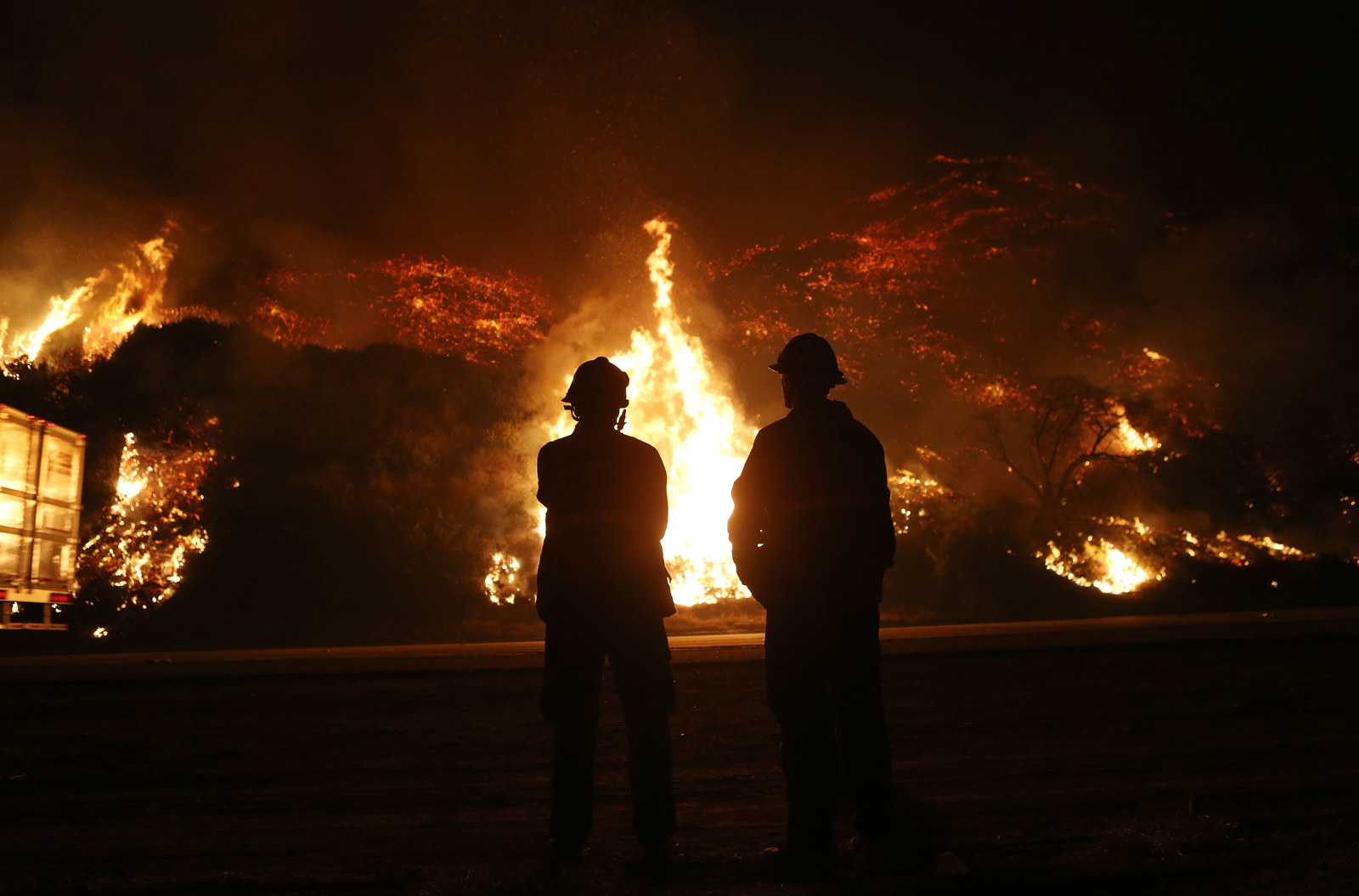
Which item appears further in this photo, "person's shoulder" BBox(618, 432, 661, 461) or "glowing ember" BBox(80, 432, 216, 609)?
"glowing ember" BBox(80, 432, 216, 609)

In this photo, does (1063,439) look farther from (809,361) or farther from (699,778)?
(809,361)

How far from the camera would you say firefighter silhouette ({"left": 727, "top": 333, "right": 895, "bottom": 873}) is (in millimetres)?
3699

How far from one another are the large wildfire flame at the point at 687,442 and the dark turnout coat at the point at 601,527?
51.1ft

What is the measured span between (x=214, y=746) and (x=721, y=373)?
18765 mm

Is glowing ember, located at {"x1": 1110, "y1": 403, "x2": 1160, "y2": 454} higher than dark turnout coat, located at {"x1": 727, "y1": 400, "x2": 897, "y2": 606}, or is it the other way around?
glowing ember, located at {"x1": 1110, "y1": 403, "x2": 1160, "y2": 454}

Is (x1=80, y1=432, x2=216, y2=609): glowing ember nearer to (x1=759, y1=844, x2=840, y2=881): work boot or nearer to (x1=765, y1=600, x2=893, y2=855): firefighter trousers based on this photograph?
(x1=765, y1=600, x2=893, y2=855): firefighter trousers

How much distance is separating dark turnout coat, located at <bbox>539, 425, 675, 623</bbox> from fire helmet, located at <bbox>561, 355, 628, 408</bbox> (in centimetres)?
14

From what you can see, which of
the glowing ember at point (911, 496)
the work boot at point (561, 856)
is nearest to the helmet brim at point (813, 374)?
the work boot at point (561, 856)

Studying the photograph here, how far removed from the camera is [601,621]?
12.7ft

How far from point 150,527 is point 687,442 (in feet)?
38.9

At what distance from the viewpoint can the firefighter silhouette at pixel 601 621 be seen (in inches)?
146

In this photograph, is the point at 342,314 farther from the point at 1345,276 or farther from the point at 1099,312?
the point at 1345,276

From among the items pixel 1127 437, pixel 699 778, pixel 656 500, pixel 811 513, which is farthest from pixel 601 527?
pixel 1127 437

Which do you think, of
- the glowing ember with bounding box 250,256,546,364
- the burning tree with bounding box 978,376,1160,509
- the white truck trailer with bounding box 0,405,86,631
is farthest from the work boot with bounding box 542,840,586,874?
the glowing ember with bounding box 250,256,546,364
